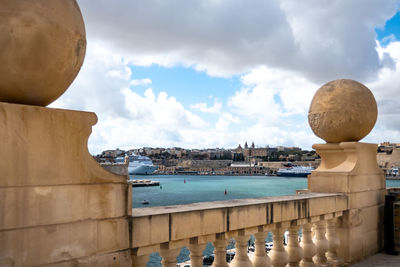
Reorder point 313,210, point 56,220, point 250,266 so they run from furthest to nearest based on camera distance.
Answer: point 313,210
point 250,266
point 56,220

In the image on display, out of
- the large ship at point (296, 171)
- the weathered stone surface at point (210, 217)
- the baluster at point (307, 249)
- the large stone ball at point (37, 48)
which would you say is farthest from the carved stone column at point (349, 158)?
the large ship at point (296, 171)

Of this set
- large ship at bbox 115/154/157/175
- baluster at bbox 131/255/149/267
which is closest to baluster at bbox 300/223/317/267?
baluster at bbox 131/255/149/267

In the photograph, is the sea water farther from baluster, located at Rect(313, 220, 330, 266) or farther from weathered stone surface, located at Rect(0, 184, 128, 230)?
weathered stone surface, located at Rect(0, 184, 128, 230)

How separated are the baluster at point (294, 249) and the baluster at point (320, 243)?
0.68 metres

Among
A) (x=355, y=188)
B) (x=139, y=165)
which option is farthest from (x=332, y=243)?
(x=139, y=165)

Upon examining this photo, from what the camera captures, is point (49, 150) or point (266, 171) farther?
point (266, 171)

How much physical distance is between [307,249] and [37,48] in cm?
465

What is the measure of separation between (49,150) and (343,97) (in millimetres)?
5112

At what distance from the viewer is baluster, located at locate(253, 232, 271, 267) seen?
484cm

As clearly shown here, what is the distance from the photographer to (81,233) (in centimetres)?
332

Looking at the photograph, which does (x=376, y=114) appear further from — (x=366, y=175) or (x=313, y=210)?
(x=313, y=210)

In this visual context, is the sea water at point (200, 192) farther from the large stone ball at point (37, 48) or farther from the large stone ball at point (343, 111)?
the large stone ball at point (37, 48)

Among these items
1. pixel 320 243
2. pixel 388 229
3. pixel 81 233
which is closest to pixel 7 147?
pixel 81 233

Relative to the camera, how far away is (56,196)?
3193 mm
